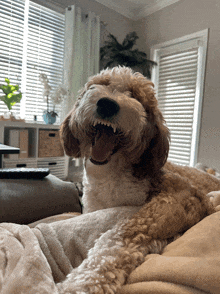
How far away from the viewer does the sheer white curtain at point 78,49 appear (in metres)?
3.97

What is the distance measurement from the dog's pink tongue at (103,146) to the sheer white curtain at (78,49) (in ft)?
10.9

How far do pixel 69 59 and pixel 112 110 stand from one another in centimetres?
358

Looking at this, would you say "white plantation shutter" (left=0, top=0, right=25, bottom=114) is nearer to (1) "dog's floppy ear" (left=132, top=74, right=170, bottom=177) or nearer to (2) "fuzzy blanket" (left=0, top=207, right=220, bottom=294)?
(1) "dog's floppy ear" (left=132, top=74, right=170, bottom=177)

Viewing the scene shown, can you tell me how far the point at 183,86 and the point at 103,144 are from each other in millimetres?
3912

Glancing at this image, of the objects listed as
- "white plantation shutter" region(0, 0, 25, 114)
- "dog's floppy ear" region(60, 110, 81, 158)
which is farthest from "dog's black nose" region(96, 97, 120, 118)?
"white plantation shutter" region(0, 0, 25, 114)

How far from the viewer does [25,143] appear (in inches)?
131

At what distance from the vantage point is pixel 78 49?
13.5ft

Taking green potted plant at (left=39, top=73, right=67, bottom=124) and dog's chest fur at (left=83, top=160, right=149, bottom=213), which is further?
green potted plant at (left=39, top=73, right=67, bottom=124)

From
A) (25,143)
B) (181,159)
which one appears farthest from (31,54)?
(181,159)

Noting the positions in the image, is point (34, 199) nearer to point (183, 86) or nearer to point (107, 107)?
point (107, 107)

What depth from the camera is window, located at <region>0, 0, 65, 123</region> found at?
3537 mm

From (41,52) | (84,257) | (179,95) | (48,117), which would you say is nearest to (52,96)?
(48,117)

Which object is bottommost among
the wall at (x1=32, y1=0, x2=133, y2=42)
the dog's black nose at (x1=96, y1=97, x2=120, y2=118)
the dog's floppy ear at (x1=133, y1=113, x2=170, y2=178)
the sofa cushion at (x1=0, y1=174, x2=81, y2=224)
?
the sofa cushion at (x1=0, y1=174, x2=81, y2=224)

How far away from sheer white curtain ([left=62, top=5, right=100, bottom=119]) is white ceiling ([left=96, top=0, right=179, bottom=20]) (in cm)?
73
